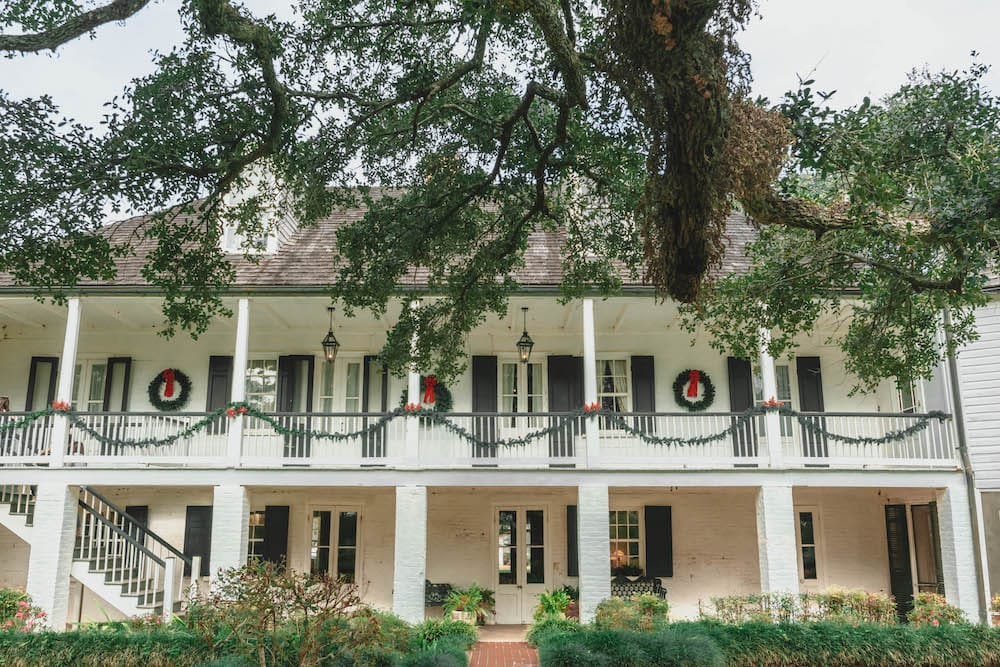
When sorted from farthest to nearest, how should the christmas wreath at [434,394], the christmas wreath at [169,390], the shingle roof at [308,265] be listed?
the christmas wreath at [169,390] → the christmas wreath at [434,394] → the shingle roof at [308,265]

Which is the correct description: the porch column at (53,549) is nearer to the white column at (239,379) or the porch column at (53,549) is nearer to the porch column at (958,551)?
the white column at (239,379)

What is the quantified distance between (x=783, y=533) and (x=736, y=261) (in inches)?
206

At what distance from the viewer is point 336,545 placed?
665 inches

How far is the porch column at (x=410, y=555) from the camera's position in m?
13.8

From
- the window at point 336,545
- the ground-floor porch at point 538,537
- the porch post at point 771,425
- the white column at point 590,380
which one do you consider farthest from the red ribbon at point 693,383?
the window at point 336,545

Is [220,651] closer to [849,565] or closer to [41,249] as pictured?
[41,249]

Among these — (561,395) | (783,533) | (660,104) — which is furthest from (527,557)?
(660,104)

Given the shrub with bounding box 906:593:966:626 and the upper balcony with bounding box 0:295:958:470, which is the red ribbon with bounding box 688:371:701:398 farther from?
the shrub with bounding box 906:593:966:626

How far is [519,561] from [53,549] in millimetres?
8594

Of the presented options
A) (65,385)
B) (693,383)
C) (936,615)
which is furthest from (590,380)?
(65,385)

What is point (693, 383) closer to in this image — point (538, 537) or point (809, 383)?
point (809, 383)

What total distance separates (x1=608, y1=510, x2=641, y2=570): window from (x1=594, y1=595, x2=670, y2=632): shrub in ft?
9.00

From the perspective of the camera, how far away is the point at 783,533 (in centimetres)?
1403

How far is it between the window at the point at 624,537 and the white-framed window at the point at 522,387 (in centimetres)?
280
